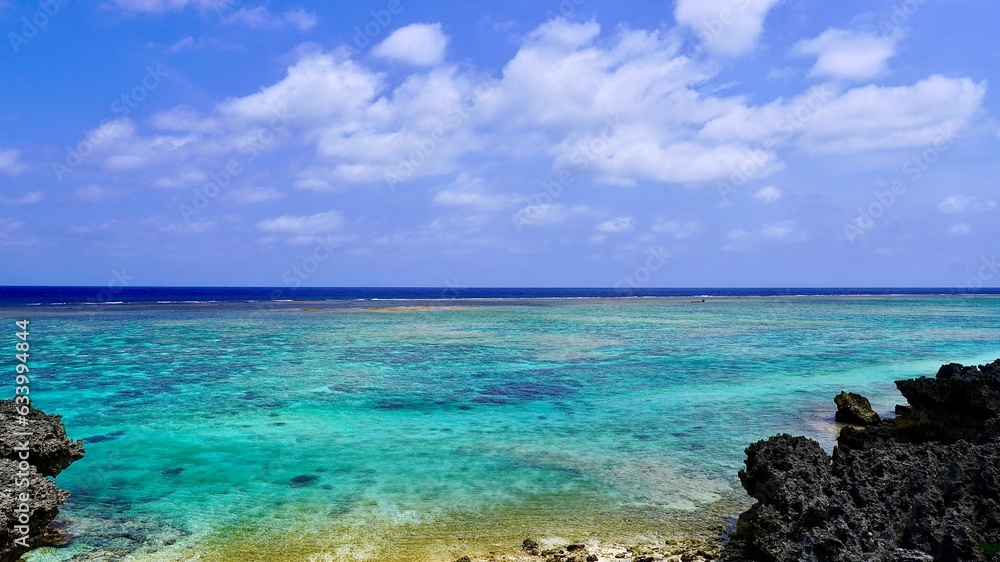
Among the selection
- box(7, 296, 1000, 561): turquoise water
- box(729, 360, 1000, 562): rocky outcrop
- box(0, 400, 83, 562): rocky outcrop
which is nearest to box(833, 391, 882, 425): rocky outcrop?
box(7, 296, 1000, 561): turquoise water

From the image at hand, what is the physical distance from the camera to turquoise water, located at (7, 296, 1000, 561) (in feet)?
29.1

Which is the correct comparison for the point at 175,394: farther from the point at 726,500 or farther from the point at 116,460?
the point at 726,500

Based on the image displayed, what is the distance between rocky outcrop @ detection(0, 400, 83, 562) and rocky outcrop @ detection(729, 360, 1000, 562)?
325 inches

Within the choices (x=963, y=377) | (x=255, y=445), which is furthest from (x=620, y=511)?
(x=255, y=445)

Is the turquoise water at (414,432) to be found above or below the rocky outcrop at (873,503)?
below

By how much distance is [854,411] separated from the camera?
15016mm

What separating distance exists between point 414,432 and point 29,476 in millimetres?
8270

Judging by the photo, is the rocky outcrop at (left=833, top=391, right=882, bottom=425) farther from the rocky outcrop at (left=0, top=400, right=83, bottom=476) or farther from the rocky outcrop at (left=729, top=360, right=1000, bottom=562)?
the rocky outcrop at (left=0, top=400, right=83, bottom=476)

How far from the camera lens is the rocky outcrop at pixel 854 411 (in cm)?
1488

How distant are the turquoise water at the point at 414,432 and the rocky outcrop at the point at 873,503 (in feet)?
6.37

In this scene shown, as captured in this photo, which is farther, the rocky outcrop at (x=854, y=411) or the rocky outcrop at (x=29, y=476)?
the rocky outcrop at (x=854, y=411)

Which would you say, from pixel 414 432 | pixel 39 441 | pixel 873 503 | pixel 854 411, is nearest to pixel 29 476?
pixel 39 441

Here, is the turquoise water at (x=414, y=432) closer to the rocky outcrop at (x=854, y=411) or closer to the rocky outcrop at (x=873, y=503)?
the rocky outcrop at (x=854, y=411)

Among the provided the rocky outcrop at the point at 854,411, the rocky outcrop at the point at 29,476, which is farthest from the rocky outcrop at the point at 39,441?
the rocky outcrop at the point at 854,411
